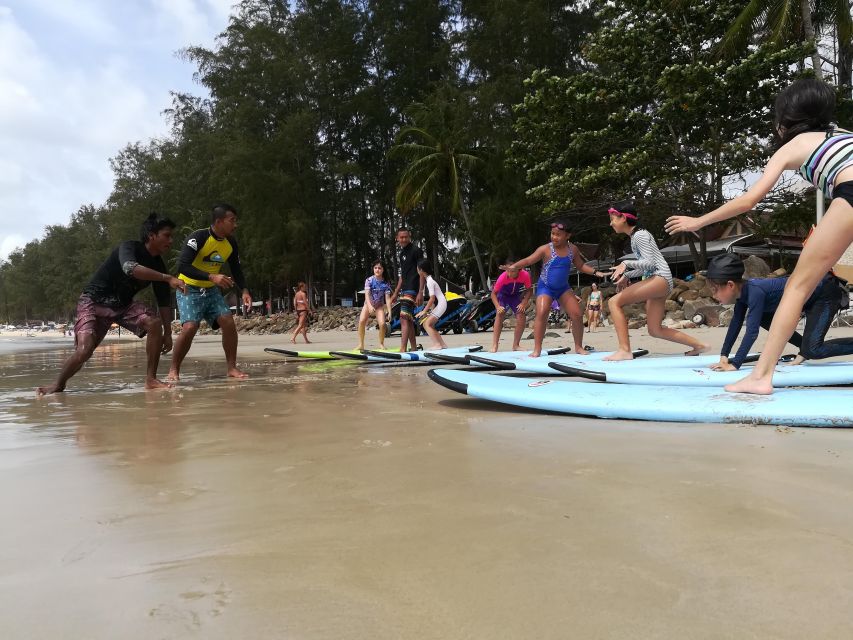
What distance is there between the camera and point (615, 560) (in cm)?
152

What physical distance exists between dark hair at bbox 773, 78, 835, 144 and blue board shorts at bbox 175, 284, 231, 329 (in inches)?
208

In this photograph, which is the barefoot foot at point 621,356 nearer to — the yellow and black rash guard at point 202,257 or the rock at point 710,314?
the yellow and black rash guard at point 202,257

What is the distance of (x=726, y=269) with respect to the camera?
5109 mm

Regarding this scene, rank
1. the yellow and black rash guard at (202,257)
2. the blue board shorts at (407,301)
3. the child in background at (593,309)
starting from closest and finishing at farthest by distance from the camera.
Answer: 1. the yellow and black rash guard at (202,257)
2. the blue board shorts at (407,301)
3. the child in background at (593,309)

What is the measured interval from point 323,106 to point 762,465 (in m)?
30.2

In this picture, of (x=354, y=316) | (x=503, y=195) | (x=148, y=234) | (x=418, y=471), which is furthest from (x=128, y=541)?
(x=354, y=316)

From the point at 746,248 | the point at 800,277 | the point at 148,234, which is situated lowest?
the point at 800,277

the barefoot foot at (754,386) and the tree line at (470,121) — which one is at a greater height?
the tree line at (470,121)

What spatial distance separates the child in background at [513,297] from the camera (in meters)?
8.30

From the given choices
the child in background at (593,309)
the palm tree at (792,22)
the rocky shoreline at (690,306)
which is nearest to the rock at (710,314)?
the rocky shoreline at (690,306)

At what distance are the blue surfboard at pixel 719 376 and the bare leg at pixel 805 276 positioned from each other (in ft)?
1.70

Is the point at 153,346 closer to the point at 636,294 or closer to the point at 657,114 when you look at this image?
the point at 636,294

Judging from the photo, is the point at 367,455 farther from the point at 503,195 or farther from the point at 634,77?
the point at 503,195

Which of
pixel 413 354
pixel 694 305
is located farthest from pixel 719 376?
pixel 694 305
